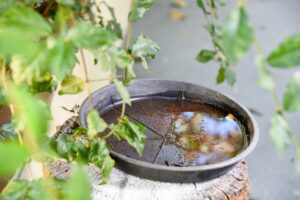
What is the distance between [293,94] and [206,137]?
0.71 m

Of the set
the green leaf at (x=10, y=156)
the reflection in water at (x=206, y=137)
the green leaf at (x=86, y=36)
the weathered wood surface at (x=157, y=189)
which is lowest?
the weathered wood surface at (x=157, y=189)

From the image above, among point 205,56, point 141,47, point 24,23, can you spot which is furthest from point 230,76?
point 24,23

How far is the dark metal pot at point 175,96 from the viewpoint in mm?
969

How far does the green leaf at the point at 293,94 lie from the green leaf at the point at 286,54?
0.06ft

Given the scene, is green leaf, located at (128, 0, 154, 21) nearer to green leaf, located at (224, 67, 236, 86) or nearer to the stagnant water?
green leaf, located at (224, 67, 236, 86)

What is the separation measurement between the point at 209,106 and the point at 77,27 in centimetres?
80

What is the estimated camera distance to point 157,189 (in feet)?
3.37

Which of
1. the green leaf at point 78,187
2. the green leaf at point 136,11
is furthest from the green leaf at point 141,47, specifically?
the green leaf at point 78,187

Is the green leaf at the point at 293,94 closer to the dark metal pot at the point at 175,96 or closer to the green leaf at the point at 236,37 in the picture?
the green leaf at the point at 236,37

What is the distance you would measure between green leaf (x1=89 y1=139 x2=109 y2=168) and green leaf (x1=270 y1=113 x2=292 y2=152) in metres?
0.42

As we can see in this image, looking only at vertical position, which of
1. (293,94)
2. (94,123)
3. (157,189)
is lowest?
(157,189)

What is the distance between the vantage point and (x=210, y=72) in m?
3.12

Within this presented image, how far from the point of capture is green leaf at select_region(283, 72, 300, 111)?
48 cm

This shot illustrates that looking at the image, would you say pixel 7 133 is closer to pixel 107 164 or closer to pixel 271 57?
pixel 107 164
